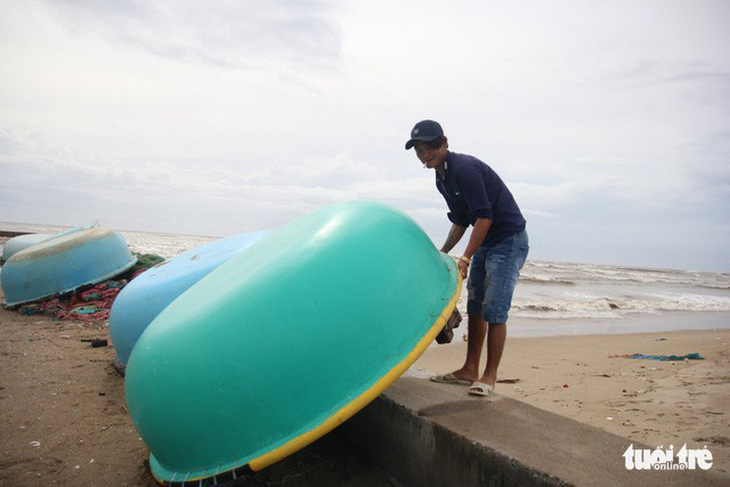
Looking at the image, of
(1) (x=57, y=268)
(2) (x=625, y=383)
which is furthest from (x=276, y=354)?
(1) (x=57, y=268)

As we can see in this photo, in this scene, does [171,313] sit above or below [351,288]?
below

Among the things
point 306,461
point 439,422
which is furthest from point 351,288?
point 306,461

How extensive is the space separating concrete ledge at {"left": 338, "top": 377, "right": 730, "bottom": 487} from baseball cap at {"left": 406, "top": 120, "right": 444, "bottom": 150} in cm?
155

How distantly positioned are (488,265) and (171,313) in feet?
6.33

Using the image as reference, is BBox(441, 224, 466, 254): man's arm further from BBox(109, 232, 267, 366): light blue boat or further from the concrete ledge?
BBox(109, 232, 267, 366): light blue boat

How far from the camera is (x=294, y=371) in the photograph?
185 centimetres

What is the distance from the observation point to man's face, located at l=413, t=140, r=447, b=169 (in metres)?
2.87

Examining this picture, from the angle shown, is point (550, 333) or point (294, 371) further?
point (550, 333)

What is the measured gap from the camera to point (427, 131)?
2820mm

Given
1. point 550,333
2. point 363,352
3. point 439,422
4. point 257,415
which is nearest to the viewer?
point 257,415

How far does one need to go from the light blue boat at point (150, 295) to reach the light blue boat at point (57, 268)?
3675mm

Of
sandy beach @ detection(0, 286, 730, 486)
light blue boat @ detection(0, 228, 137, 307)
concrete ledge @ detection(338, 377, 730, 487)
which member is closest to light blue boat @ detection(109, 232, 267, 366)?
sandy beach @ detection(0, 286, 730, 486)

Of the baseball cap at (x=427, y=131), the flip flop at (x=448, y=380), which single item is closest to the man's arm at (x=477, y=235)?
the baseball cap at (x=427, y=131)

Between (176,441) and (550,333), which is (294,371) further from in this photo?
(550,333)
